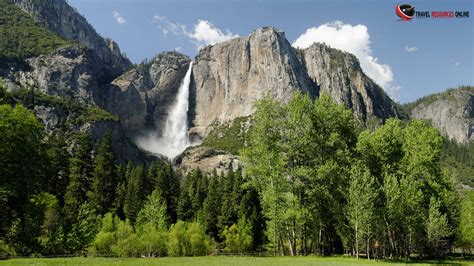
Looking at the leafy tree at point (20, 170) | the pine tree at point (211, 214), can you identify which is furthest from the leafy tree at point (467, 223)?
the leafy tree at point (20, 170)

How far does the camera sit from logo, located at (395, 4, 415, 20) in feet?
132

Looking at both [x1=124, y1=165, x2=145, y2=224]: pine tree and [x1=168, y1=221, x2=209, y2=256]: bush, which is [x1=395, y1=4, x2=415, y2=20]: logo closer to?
[x1=168, y1=221, x2=209, y2=256]: bush

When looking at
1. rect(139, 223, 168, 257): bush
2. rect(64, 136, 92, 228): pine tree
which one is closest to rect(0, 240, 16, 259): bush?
rect(139, 223, 168, 257): bush

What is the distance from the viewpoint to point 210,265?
23.9 m

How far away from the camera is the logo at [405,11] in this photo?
1582 inches

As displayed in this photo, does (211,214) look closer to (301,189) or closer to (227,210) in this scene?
(227,210)

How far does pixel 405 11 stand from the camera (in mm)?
40406

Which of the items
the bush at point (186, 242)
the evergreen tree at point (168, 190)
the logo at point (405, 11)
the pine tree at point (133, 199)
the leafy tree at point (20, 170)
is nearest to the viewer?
the leafy tree at point (20, 170)

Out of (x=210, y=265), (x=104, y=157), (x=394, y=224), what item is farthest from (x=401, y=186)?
(x=104, y=157)

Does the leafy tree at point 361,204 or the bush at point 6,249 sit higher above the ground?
the leafy tree at point 361,204

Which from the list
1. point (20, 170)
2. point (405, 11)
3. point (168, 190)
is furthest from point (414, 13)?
point (168, 190)

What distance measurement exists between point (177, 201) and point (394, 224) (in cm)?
5480

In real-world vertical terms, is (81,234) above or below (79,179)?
below

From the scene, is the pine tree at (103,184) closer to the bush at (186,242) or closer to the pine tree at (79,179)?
the pine tree at (79,179)
